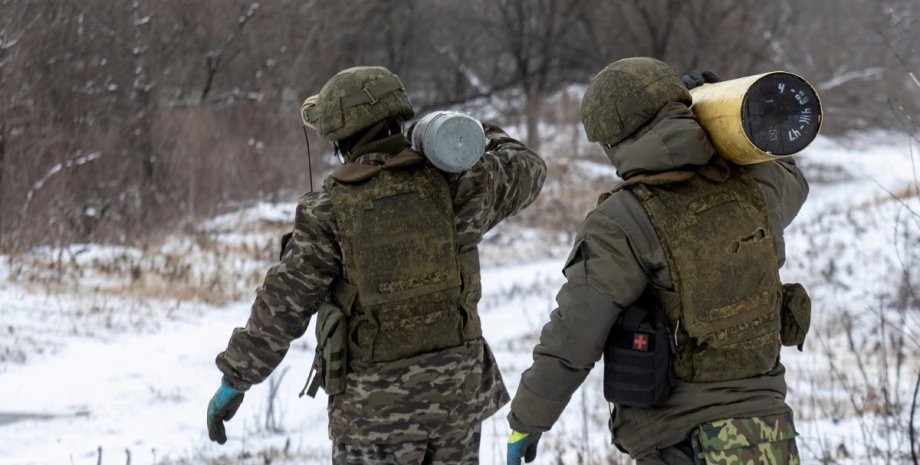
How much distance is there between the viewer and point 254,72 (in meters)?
17.9

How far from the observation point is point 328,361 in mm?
2787

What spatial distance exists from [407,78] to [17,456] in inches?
902

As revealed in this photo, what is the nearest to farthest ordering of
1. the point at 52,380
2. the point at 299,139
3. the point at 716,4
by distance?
the point at 52,380 → the point at 299,139 → the point at 716,4

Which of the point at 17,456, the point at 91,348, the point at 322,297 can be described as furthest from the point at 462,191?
the point at 91,348

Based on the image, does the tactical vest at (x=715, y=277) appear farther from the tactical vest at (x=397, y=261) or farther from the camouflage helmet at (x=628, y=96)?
the tactical vest at (x=397, y=261)

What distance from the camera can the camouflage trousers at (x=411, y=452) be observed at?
2.86 m

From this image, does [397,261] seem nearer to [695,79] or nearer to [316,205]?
[316,205]

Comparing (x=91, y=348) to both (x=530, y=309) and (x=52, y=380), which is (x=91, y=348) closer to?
(x=52, y=380)

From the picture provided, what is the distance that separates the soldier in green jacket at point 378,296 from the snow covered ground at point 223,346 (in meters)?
1.27

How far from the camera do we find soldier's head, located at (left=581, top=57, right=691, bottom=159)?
239 centimetres

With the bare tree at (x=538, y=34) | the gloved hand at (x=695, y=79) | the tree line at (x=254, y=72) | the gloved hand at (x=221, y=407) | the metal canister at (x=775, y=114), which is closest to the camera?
the metal canister at (x=775, y=114)

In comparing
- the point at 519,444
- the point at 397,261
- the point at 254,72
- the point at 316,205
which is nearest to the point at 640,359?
the point at 519,444

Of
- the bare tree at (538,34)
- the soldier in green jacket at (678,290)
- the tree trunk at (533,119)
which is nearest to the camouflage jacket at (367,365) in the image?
the soldier in green jacket at (678,290)

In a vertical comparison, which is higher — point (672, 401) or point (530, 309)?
point (530, 309)
